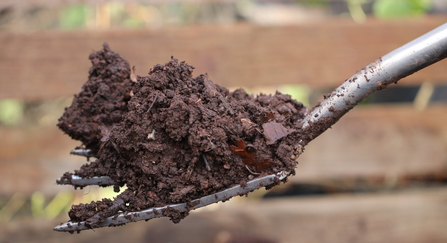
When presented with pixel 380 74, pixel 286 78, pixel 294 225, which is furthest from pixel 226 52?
pixel 380 74

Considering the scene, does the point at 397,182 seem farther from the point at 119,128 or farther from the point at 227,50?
the point at 119,128

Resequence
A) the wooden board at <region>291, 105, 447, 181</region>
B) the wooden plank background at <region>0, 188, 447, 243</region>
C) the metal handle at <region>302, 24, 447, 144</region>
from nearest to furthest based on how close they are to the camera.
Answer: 1. the metal handle at <region>302, 24, 447, 144</region>
2. the wooden plank background at <region>0, 188, 447, 243</region>
3. the wooden board at <region>291, 105, 447, 181</region>

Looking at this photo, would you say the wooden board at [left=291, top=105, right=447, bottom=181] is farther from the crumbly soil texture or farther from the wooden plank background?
the crumbly soil texture

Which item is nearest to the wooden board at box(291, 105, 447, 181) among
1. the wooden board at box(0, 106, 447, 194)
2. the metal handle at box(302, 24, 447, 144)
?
the wooden board at box(0, 106, 447, 194)

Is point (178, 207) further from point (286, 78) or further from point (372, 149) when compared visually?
point (372, 149)

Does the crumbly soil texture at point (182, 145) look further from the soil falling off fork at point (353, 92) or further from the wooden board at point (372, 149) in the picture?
the wooden board at point (372, 149)

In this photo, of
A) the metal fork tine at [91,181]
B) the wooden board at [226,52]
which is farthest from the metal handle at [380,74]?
the wooden board at [226,52]

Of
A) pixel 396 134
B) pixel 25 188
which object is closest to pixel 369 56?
pixel 396 134

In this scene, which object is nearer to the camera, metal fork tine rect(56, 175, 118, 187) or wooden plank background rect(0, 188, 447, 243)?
metal fork tine rect(56, 175, 118, 187)
